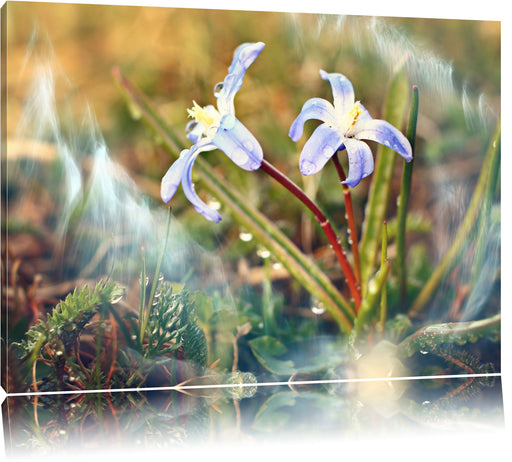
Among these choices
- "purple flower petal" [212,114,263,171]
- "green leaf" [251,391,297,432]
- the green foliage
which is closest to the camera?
"green leaf" [251,391,297,432]

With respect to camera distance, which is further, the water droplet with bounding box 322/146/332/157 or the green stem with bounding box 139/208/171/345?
the green stem with bounding box 139/208/171/345

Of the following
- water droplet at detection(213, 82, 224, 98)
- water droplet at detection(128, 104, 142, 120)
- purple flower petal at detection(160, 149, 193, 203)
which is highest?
water droplet at detection(213, 82, 224, 98)

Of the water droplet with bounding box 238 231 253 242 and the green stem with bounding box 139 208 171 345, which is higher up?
the water droplet with bounding box 238 231 253 242

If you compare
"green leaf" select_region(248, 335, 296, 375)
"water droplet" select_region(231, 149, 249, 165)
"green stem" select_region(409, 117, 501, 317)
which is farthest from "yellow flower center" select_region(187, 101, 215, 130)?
"green stem" select_region(409, 117, 501, 317)

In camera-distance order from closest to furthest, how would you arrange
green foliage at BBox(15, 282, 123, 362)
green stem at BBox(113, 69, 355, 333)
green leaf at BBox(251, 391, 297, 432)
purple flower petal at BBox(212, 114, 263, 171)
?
1. green leaf at BBox(251, 391, 297, 432)
2. purple flower petal at BBox(212, 114, 263, 171)
3. green foliage at BBox(15, 282, 123, 362)
4. green stem at BBox(113, 69, 355, 333)

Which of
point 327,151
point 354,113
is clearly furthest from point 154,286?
point 354,113

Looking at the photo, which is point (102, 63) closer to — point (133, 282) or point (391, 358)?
point (133, 282)

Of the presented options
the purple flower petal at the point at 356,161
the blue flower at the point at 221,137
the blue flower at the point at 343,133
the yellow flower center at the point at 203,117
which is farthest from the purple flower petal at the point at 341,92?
the yellow flower center at the point at 203,117

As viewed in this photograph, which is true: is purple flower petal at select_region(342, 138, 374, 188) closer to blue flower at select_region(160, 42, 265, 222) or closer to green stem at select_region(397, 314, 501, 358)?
blue flower at select_region(160, 42, 265, 222)
